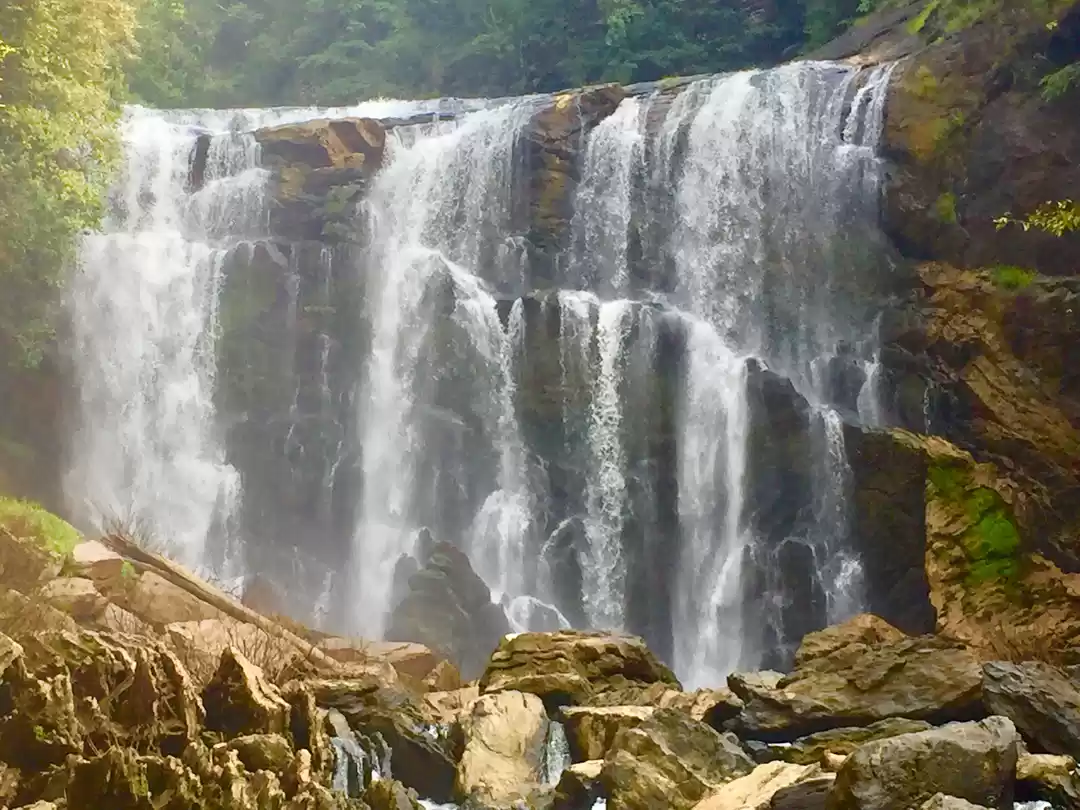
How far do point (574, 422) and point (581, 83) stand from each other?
1516 cm

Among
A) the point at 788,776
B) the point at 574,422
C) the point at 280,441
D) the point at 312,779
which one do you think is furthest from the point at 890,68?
the point at 312,779

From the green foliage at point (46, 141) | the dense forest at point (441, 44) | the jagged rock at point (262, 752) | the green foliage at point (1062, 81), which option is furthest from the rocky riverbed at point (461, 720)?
the dense forest at point (441, 44)

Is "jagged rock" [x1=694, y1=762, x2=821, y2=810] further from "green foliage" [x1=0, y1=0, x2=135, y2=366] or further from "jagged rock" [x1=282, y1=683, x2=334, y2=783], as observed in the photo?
"green foliage" [x1=0, y1=0, x2=135, y2=366]

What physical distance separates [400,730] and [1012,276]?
1448 cm

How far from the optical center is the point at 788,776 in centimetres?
866

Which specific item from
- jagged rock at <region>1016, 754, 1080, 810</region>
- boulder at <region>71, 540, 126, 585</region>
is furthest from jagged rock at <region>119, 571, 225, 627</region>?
jagged rock at <region>1016, 754, 1080, 810</region>

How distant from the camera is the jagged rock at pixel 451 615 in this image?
699 inches

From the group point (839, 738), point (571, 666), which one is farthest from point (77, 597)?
point (839, 738)

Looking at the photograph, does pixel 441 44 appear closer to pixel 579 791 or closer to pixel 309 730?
pixel 309 730

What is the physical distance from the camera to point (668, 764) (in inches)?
361

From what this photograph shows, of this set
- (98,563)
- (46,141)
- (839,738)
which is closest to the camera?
(839,738)

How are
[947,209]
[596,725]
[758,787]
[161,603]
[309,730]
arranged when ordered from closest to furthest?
A: [758,787], [309,730], [596,725], [161,603], [947,209]

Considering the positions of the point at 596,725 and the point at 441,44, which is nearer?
the point at 596,725

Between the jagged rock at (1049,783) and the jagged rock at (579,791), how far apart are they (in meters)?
3.55
